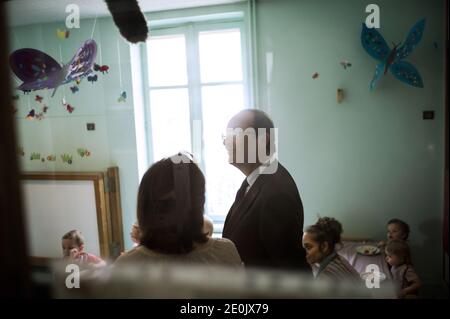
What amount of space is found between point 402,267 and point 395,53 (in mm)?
683

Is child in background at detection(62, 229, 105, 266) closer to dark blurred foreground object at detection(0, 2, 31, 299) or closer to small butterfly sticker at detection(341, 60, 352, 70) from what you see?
dark blurred foreground object at detection(0, 2, 31, 299)

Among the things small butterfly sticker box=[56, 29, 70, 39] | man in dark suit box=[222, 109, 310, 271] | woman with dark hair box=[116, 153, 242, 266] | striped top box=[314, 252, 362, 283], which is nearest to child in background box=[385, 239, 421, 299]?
striped top box=[314, 252, 362, 283]

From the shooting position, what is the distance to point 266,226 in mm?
812

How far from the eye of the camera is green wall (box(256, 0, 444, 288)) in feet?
3.36

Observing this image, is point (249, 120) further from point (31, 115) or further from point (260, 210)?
point (31, 115)

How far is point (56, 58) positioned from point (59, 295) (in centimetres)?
70

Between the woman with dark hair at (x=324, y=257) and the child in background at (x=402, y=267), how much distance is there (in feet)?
0.50

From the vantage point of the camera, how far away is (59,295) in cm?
81

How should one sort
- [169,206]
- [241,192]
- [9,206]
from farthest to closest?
[241,192]
[169,206]
[9,206]

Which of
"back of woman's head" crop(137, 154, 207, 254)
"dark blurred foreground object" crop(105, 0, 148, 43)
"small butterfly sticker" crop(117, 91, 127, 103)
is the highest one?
"dark blurred foreground object" crop(105, 0, 148, 43)

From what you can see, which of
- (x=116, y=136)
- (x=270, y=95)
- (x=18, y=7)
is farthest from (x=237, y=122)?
(x=18, y=7)

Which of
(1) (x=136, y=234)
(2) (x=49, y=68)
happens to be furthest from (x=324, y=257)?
(2) (x=49, y=68)

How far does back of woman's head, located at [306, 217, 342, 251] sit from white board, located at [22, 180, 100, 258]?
2.22ft

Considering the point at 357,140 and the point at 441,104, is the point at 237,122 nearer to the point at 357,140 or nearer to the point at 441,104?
the point at 357,140
